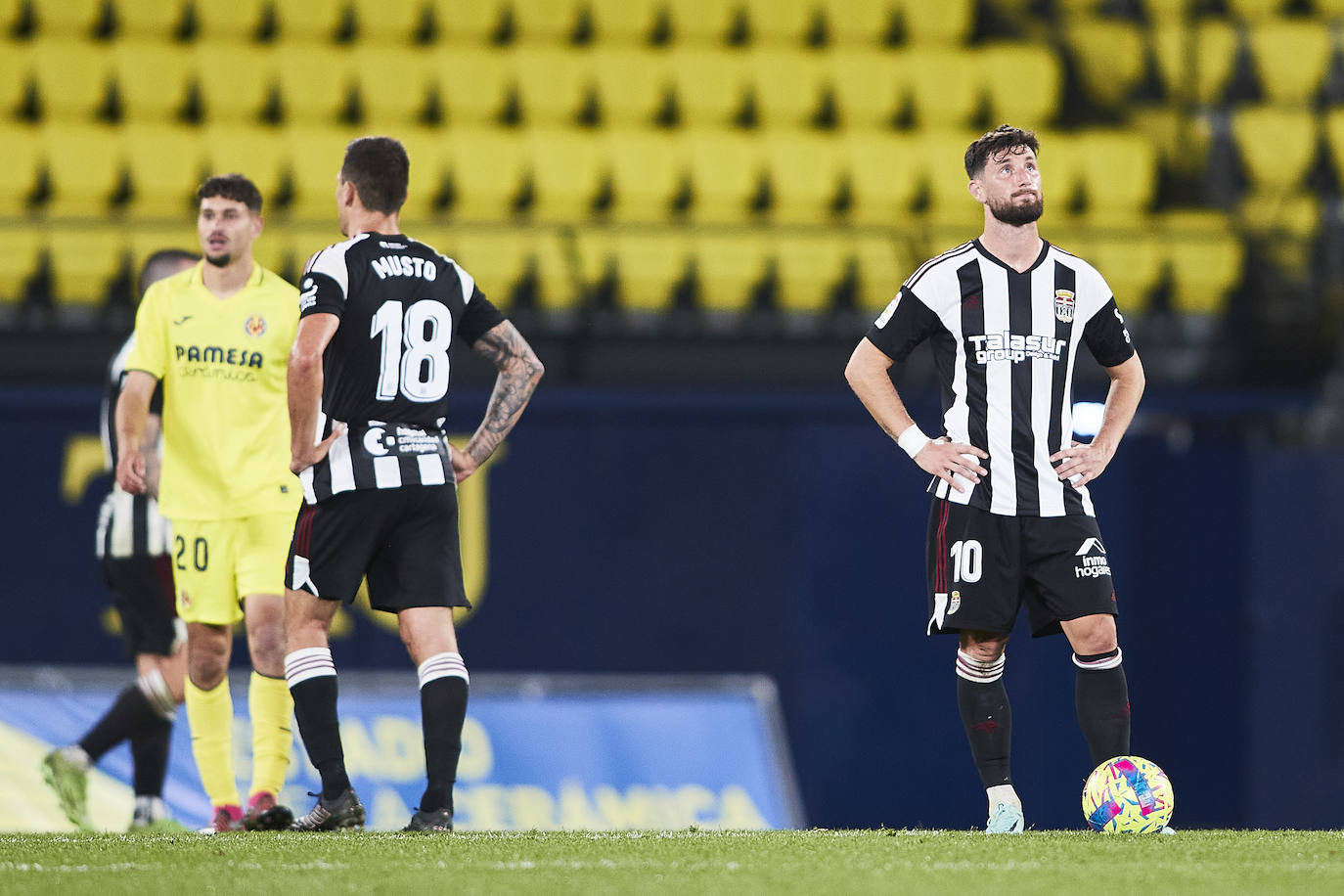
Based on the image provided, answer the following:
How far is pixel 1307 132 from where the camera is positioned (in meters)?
12.0

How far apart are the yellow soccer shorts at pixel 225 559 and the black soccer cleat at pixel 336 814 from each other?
0.95 m

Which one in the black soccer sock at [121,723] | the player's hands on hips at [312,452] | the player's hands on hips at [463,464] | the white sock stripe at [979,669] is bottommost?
the black soccer sock at [121,723]

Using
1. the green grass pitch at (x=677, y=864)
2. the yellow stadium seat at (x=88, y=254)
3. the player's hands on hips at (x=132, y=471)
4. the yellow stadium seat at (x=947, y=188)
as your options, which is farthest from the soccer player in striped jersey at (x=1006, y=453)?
the yellow stadium seat at (x=947, y=188)

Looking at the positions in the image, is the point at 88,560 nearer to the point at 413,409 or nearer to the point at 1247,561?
the point at 413,409

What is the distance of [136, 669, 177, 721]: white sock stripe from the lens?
274 inches

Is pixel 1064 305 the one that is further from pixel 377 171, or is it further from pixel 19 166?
pixel 19 166

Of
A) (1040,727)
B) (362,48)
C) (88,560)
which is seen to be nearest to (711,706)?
(1040,727)

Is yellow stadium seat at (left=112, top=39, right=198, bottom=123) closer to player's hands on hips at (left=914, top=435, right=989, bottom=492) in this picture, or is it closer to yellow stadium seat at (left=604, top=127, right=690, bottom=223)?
yellow stadium seat at (left=604, top=127, right=690, bottom=223)

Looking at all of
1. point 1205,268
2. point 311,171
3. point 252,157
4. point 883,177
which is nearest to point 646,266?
point 883,177

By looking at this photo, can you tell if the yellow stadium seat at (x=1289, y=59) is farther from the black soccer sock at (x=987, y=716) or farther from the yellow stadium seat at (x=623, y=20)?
the black soccer sock at (x=987, y=716)

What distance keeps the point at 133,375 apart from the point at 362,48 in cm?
621

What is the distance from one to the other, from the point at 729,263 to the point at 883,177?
146cm

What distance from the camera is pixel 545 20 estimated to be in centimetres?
1232

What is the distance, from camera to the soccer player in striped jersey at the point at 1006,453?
5.22 metres
